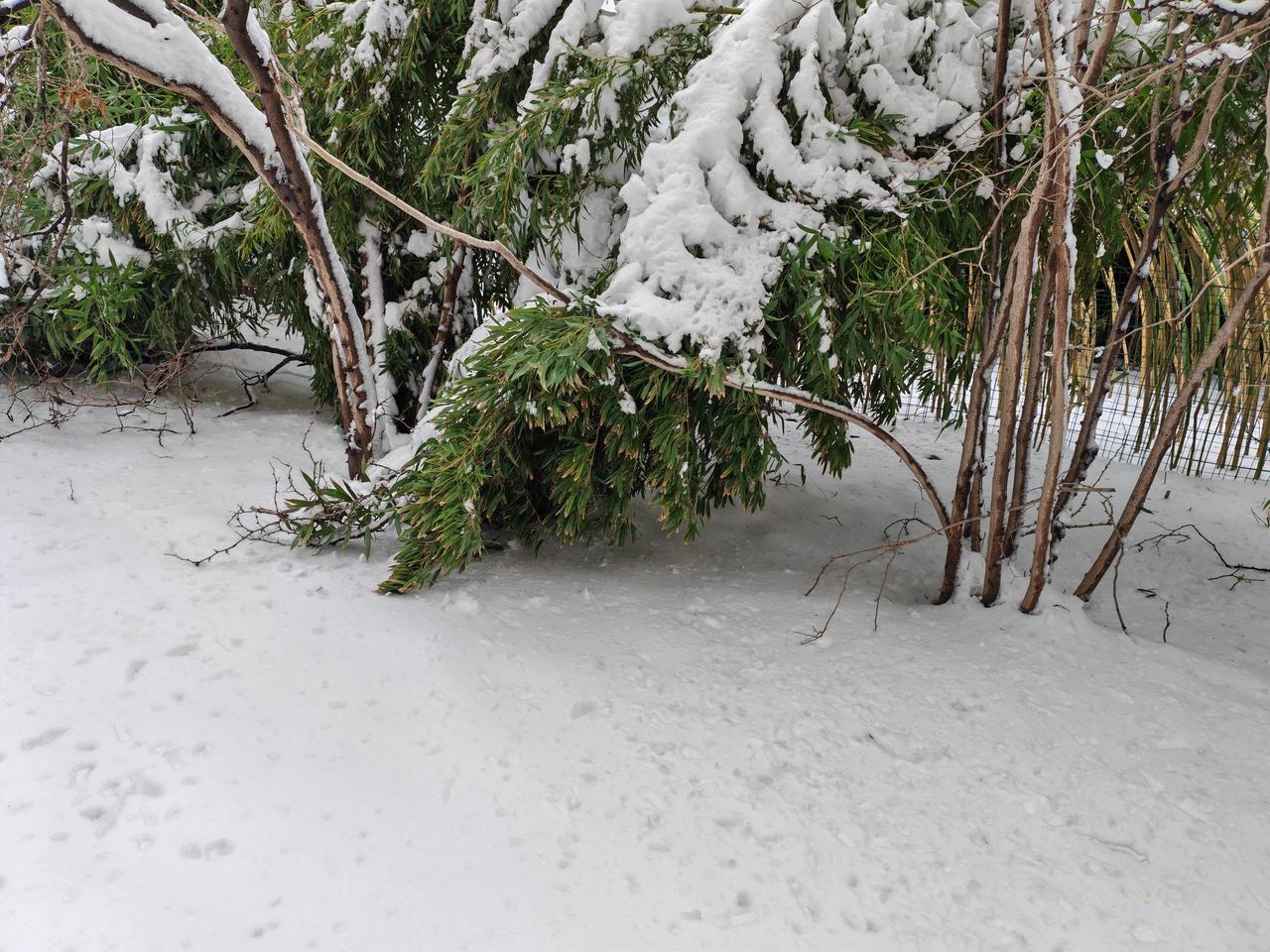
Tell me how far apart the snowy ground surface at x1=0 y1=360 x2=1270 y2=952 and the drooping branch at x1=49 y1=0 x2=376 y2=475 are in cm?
68

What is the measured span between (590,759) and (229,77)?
1.38 metres

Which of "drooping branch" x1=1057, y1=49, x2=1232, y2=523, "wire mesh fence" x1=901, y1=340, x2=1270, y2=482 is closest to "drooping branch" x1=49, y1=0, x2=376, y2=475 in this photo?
"drooping branch" x1=1057, y1=49, x2=1232, y2=523

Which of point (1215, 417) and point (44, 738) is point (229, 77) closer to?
point (44, 738)

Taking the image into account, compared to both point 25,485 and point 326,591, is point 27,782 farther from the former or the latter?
point 25,485

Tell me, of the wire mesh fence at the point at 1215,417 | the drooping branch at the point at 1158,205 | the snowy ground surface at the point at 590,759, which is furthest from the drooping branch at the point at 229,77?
the wire mesh fence at the point at 1215,417

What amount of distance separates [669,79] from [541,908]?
1.53 m

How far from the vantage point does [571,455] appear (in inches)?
66.3

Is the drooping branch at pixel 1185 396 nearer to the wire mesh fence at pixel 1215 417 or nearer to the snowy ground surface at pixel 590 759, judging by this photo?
the snowy ground surface at pixel 590 759

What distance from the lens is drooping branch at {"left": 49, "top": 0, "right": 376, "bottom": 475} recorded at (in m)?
1.31

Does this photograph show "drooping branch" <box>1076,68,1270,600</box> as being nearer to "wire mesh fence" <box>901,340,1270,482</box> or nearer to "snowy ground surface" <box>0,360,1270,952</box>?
"snowy ground surface" <box>0,360,1270,952</box>

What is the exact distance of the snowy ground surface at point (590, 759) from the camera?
1011 mm

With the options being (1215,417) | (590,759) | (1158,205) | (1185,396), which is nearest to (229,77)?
(590,759)

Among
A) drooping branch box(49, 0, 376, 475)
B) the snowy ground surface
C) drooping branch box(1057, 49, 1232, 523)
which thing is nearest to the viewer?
the snowy ground surface

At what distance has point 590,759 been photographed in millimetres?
1264
